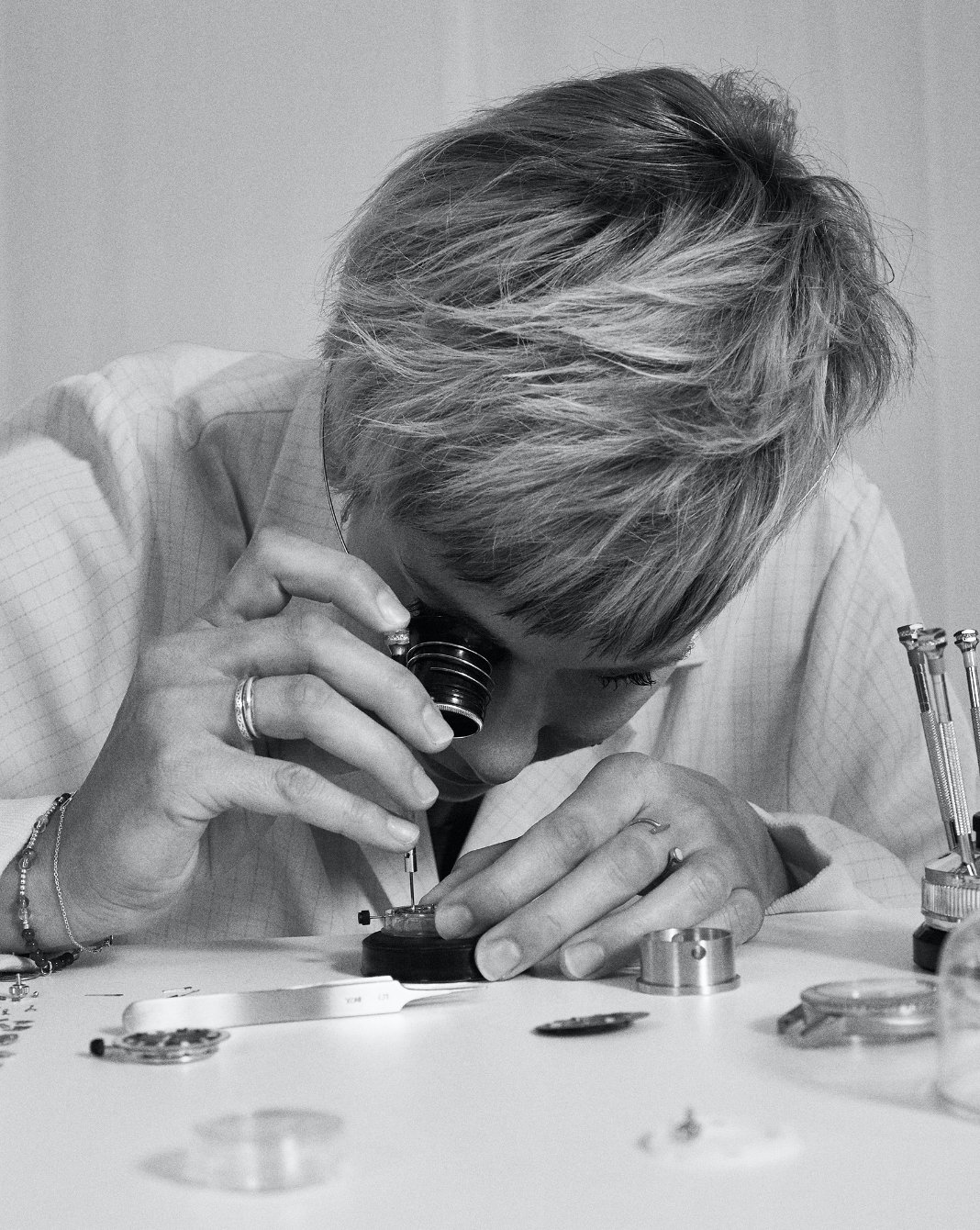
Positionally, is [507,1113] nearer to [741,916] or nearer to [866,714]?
[741,916]

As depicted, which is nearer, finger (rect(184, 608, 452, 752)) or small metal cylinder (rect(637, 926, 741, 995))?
small metal cylinder (rect(637, 926, 741, 995))

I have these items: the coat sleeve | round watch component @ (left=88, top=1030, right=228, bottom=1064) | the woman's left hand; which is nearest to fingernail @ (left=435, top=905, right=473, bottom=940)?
the woman's left hand

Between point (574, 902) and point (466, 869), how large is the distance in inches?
5.6

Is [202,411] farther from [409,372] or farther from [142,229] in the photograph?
[142,229]

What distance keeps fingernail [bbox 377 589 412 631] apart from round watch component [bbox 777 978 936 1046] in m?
0.53

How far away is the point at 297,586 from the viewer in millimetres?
1345

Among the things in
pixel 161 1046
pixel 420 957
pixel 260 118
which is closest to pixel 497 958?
pixel 420 957

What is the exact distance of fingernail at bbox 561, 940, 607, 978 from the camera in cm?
114

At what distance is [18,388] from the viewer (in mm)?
3352

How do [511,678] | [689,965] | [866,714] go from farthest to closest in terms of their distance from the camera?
[866,714] → [511,678] → [689,965]

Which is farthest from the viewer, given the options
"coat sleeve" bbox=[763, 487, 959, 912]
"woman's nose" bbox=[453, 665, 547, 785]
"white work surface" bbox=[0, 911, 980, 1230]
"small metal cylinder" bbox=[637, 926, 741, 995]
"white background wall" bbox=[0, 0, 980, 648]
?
"white background wall" bbox=[0, 0, 980, 648]

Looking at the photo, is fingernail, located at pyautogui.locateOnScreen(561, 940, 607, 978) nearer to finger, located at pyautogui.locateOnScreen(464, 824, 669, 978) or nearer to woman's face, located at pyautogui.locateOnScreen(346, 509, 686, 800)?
finger, located at pyautogui.locateOnScreen(464, 824, 669, 978)

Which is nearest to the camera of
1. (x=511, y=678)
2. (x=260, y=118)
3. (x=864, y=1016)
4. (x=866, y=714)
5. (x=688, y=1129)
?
(x=688, y=1129)

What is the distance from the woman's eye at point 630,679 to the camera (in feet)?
5.10
